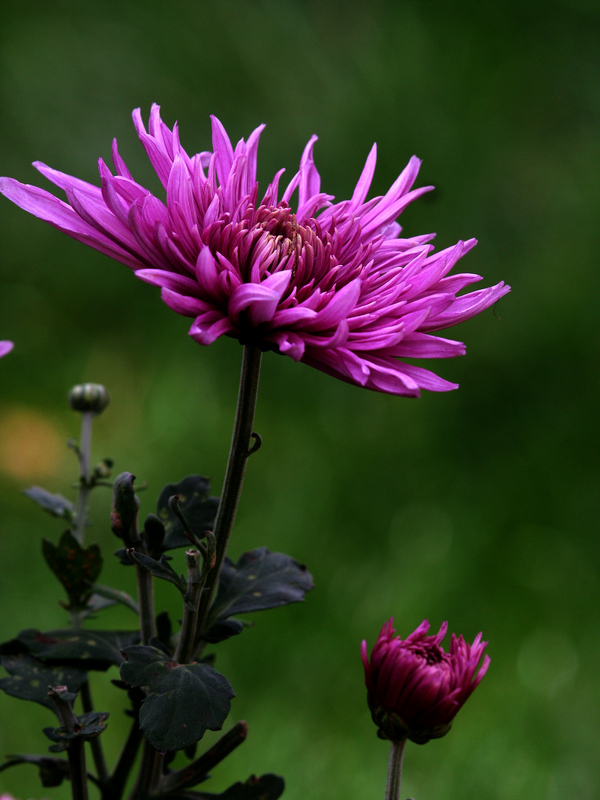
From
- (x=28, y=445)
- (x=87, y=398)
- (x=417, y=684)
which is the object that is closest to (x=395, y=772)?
(x=417, y=684)

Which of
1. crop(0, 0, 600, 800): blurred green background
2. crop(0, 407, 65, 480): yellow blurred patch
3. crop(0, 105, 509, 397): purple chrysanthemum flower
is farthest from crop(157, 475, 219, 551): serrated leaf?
crop(0, 407, 65, 480): yellow blurred patch

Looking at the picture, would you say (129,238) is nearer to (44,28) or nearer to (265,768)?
(265,768)

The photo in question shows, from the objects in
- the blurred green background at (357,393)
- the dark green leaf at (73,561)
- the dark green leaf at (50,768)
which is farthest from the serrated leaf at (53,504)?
the blurred green background at (357,393)

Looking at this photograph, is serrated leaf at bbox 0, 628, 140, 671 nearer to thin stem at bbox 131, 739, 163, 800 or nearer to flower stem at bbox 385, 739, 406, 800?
thin stem at bbox 131, 739, 163, 800

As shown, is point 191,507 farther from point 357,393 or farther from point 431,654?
point 357,393

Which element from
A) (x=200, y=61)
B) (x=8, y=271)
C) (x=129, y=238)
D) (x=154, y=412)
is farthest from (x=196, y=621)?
(x=200, y=61)
